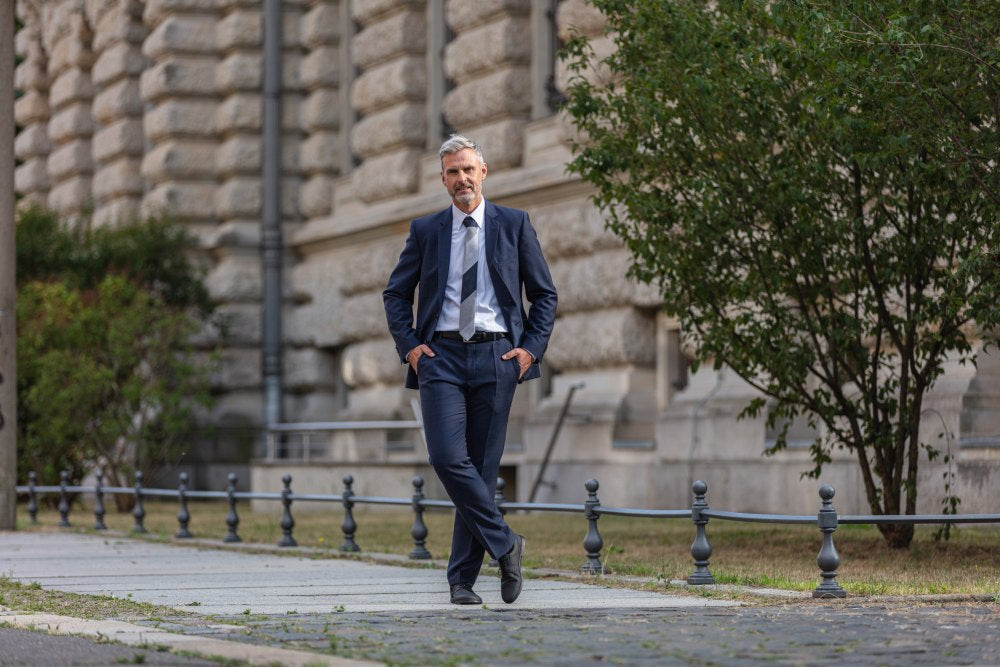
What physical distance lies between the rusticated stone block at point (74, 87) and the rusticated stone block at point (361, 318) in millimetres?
8324

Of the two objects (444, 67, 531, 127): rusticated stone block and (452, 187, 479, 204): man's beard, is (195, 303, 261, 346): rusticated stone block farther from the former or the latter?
(452, 187, 479, 204): man's beard

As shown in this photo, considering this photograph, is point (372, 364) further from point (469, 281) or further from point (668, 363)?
point (469, 281)

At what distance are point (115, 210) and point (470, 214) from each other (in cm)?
1994

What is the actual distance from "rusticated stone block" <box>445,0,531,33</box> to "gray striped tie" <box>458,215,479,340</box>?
488 inches

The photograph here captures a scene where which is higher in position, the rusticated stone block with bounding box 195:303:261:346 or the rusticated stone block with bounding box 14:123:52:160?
the rusticated stone block with bounding box 14:123:52:160

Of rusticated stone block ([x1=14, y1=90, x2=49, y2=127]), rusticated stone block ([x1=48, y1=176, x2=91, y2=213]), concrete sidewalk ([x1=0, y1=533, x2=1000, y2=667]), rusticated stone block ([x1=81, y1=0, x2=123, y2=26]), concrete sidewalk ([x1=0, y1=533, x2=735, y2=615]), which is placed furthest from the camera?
rusticated stone block ([x1=14, y1=90, x2=49, y2=127])

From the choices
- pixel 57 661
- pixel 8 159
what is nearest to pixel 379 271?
pixel 8 159

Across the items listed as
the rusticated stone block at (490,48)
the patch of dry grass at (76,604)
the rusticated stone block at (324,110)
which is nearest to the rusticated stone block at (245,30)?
the rusticated stone block at (324,110)

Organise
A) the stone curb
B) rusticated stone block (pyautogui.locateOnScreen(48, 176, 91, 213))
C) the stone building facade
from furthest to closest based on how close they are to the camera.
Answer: rusticated stone block (pyautogui.locateOnScreen(48, 176, 91, 213)) → the stone building facade → the stone curb

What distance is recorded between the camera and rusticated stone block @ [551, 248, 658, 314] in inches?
732

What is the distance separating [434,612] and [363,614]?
0.32 metres

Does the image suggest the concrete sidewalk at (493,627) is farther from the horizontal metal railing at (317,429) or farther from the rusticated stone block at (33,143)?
the rusticated stone block at (33,143)

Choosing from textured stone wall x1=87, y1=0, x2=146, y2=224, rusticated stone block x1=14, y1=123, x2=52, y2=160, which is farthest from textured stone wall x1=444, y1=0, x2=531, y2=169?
rusticated stone block x1=14, y1=123, x2=52, y2=160

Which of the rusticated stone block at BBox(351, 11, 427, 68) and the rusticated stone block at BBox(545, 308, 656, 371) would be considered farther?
the rusticated stone block at BBox(351, 11, 427, 68)
